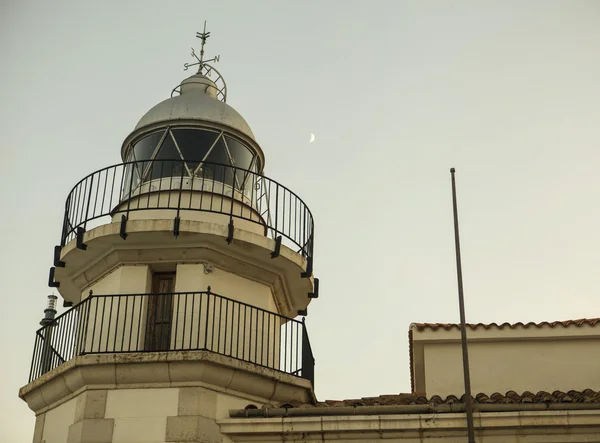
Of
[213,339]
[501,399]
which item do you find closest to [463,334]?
[501,399]

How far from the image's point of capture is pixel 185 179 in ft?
55.6

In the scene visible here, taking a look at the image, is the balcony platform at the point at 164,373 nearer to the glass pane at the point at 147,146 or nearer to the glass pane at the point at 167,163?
the glass pane at the point at 167,163

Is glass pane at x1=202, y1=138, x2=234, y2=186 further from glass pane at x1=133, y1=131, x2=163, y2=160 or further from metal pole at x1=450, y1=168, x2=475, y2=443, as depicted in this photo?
metal pole at x1=450, y1=168, x2=475, y2=443

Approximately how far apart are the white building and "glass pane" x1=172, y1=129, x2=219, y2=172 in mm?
25

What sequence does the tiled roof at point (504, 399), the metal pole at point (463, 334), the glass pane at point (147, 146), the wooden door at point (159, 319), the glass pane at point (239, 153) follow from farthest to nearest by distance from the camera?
the glass pane at point (239, 153)
the glass pane at point (147, 146)
the wooden door at point (159, 319)
the tiled roof at point (504, 399)
the metal pole at point (463, 334)

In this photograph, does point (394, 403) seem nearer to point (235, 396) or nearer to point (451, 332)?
point (235, 396)

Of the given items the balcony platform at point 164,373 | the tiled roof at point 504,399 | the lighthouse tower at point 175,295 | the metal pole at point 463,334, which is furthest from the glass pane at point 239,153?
the tiled roof at point 504,399

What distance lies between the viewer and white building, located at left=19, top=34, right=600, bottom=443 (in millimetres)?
14359

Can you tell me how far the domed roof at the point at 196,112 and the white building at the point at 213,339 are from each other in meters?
0.04

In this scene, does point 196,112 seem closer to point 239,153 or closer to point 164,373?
point 239,153

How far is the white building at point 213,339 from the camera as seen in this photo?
14.4 metres

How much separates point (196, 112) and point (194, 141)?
60 centimetres

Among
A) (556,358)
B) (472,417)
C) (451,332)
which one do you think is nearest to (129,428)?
(472,417)

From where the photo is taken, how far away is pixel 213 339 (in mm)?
15828
